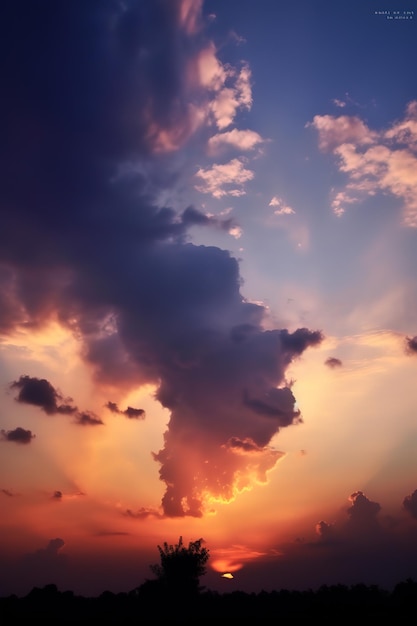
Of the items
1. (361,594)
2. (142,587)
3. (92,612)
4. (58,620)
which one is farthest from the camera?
(142,587)

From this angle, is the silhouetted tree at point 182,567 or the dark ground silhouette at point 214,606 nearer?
the dark ground silhouette at point 214,606

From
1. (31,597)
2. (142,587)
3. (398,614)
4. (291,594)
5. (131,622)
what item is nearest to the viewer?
(398,614)

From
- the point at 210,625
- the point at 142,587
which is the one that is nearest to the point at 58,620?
the point at 210,625

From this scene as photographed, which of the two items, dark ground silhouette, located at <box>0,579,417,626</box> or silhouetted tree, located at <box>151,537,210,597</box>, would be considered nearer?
dark ground silhouette, located at <box>0,579,417,626</box>

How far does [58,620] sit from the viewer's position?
58844 millimetres

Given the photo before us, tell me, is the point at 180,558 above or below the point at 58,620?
above

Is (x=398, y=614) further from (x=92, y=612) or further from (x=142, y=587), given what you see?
(x=142, y=587)

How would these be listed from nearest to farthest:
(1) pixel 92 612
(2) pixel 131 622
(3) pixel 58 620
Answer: (2) pixel 131 622, (3) pixel 58 620, (1) pixel 92 612

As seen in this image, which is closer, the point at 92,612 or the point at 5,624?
the point at 5,624

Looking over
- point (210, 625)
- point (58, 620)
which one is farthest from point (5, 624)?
point (210, 625)

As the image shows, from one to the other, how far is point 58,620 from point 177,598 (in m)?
28.7

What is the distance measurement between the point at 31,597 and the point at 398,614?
5909 cm

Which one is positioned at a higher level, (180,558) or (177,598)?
(180,558)

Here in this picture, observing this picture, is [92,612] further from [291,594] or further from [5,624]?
[291,594]
